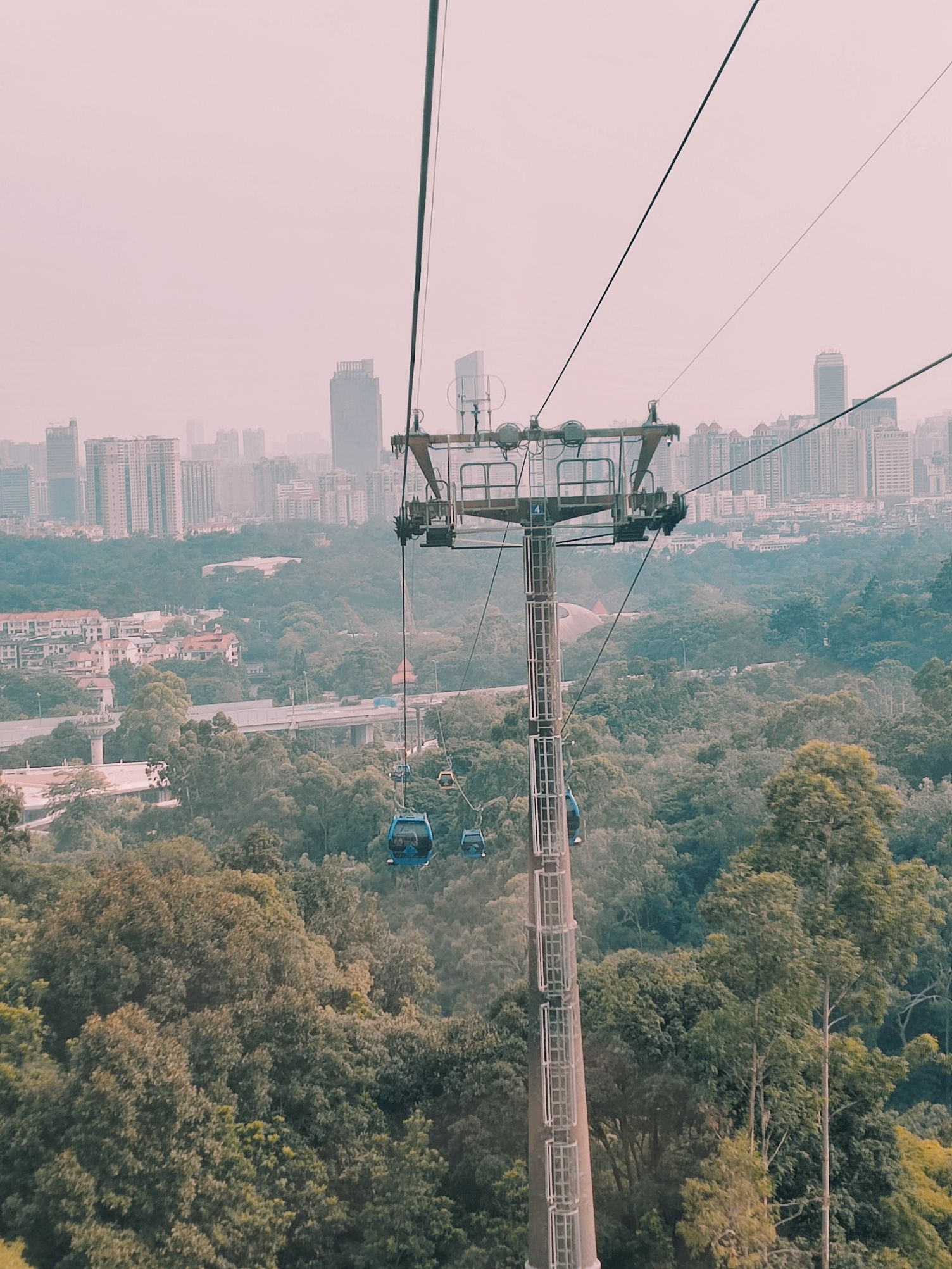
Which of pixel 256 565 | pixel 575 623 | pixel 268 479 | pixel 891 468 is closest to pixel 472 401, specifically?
pixel 575 623

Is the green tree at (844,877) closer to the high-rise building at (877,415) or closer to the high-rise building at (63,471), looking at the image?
the high-rise building at (877,415)

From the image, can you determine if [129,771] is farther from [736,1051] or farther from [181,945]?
[736,1051]

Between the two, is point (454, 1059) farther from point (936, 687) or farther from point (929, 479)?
point (929, 479)

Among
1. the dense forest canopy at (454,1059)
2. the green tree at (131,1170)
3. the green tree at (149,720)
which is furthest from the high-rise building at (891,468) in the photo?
the green tree at (131,1170)

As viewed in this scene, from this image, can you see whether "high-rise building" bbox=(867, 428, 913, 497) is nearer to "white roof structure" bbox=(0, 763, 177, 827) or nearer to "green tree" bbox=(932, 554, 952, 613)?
"green tree" bbox=(932, 554, 952, 613)

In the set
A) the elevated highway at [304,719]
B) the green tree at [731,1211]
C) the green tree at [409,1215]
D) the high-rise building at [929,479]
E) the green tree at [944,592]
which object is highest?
the high-rise building at [929,479]

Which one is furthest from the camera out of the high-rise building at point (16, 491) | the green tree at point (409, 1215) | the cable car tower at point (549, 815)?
the high-rise building at point (16, 491)
